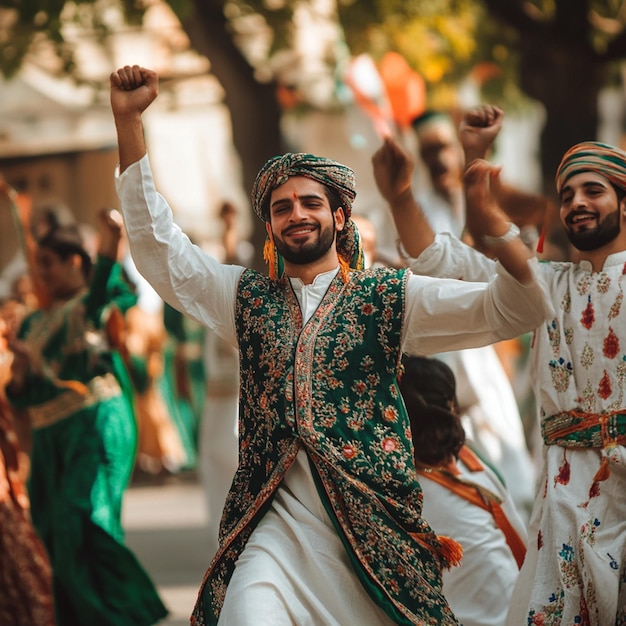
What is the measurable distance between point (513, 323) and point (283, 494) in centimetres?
98

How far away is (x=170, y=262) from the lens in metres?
5.38

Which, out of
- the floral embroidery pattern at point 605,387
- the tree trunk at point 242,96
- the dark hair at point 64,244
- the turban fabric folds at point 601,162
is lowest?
the floral embroidery pattern at point 605,387

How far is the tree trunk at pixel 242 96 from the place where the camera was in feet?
42.2

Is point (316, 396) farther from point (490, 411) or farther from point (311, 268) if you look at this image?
point (490, 411)

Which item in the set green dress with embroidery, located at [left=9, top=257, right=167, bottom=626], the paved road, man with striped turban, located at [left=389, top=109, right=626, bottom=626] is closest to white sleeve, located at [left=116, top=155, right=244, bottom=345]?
man with striped turban, located at [left=389, top=109, right=626, bottom=626]

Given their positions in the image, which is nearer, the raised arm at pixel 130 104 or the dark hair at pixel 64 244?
the raised arm at pixel 130 104

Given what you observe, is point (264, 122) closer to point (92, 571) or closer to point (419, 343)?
point (92, 571)

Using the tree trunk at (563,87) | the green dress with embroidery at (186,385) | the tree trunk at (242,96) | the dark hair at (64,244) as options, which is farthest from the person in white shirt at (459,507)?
the tree trunk at (563,87)

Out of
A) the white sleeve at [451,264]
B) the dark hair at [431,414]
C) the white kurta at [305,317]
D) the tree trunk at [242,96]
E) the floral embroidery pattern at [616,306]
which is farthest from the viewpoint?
the tree trunk at [242,96]

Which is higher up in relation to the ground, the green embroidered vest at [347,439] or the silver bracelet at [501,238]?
the silver bracelet at [501,238]

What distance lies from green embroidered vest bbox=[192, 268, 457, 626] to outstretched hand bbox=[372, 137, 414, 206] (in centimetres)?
90

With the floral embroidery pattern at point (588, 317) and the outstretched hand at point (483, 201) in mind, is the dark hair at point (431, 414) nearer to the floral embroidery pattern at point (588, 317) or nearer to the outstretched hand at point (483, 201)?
the floral embroidery pattern at point (588, 317)

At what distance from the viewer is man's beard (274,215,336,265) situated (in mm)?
5367

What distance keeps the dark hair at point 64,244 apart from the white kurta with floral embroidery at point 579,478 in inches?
120
